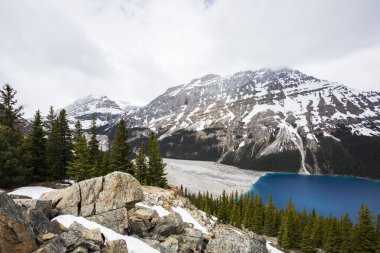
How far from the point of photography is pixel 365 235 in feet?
201

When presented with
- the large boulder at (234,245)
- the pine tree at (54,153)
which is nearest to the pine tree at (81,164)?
the pine tree at (54,153)

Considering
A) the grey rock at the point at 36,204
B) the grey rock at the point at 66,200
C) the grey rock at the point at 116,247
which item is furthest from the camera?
the grey rock at the point at 66,200

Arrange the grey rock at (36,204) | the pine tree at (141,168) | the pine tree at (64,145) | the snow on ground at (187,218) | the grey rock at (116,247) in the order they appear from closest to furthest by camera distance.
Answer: the grey rock at (116,247) → the grey rock at (36,204) → the snow on ground at (187,218) → the pine tree at (64,145) → the pine tree at (141,168)

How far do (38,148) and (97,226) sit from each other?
1104 inches

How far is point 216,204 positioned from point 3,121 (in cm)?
7711

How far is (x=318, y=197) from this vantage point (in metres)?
163

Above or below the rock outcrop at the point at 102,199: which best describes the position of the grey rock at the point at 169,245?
below

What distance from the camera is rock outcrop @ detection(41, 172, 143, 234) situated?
21.8m

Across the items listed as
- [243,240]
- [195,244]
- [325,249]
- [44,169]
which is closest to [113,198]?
[195,244]

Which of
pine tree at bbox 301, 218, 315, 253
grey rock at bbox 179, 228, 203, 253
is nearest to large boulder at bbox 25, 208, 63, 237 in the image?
grey rock at bbox 179, 228, 203, 253

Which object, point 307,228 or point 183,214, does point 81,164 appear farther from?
point 307,228

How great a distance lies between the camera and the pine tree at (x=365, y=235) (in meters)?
60.4

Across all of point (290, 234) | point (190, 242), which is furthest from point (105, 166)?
point (290, 234)

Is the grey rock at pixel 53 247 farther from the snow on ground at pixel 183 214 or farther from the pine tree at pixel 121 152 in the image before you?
the pine tree at pixel 121 152
